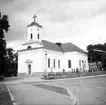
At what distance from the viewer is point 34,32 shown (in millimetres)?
46875

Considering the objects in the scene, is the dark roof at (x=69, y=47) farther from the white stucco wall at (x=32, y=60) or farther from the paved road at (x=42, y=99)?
the paved road at (x=42, y=99)

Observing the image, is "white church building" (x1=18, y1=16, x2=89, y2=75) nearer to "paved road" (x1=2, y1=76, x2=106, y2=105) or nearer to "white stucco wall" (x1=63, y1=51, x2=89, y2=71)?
"white stucco wall" (x1=63, y1=51, x2=89, y2=71)

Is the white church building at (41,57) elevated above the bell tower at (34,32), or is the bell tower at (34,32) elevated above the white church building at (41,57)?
the bell tower at (34,32)

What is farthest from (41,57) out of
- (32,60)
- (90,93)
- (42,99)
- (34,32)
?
(42,99)

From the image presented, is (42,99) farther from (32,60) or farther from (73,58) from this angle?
(73,58)

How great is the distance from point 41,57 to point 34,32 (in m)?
8.07

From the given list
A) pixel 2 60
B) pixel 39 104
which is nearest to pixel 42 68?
pixel 2 60

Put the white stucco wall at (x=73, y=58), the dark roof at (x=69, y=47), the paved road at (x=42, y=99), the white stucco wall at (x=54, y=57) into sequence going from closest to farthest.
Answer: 1. the paved road at (x=42, y=99)
2. the white stucco wall at (x=54, y=57)
3. the white stucco wall at (x=73, y=58)
4. the dark roof at (x=69, y=47)

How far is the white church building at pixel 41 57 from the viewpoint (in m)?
44.0

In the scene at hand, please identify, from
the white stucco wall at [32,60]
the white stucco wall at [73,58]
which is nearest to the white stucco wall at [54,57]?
the white stucco wall at [73,58]

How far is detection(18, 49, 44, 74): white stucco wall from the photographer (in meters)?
43.6

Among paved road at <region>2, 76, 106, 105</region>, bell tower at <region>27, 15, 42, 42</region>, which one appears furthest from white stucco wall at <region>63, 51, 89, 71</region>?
paved road at <region>2, 76, 106, 105</region>

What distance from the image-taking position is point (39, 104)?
331 inches

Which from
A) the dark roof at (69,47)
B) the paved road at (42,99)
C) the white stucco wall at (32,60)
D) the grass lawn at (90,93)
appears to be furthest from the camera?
the dark roof at (69,47)
